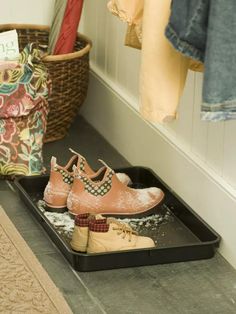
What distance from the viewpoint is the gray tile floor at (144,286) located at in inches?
76.7

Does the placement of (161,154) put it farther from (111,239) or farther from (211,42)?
(211,42)

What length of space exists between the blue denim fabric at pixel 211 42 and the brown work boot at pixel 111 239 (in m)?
0.70

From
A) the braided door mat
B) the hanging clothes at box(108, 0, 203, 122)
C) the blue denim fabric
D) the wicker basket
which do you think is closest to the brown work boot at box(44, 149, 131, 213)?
the braided door mat

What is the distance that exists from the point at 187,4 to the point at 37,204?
42.2 inches

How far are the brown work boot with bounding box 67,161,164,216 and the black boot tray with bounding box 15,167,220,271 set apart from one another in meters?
0.03

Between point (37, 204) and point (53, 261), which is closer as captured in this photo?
point (53, 261)

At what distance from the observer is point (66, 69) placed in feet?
8.93

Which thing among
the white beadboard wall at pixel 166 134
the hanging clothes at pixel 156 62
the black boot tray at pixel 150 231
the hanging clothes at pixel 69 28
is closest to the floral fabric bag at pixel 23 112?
the black boot tray at pixel 150 231

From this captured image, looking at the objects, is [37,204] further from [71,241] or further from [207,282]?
[207,282]

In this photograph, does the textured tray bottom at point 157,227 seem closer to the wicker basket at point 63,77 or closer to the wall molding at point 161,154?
the wall molding at point 161,154

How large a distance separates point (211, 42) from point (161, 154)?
3.67 feet

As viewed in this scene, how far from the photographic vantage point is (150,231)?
89.4 inches

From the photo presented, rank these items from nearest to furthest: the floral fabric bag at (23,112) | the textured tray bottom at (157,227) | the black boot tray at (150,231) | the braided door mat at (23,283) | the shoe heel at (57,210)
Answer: the braided door mat at (23,283) < the black boot tray at (150,231) < the textured tray bottom at (157,227) < the shoe heel at (57,210) < the floral fabric bag at (23,112)

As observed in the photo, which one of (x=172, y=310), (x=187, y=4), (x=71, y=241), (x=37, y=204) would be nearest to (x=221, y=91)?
(x=187, y=4)
